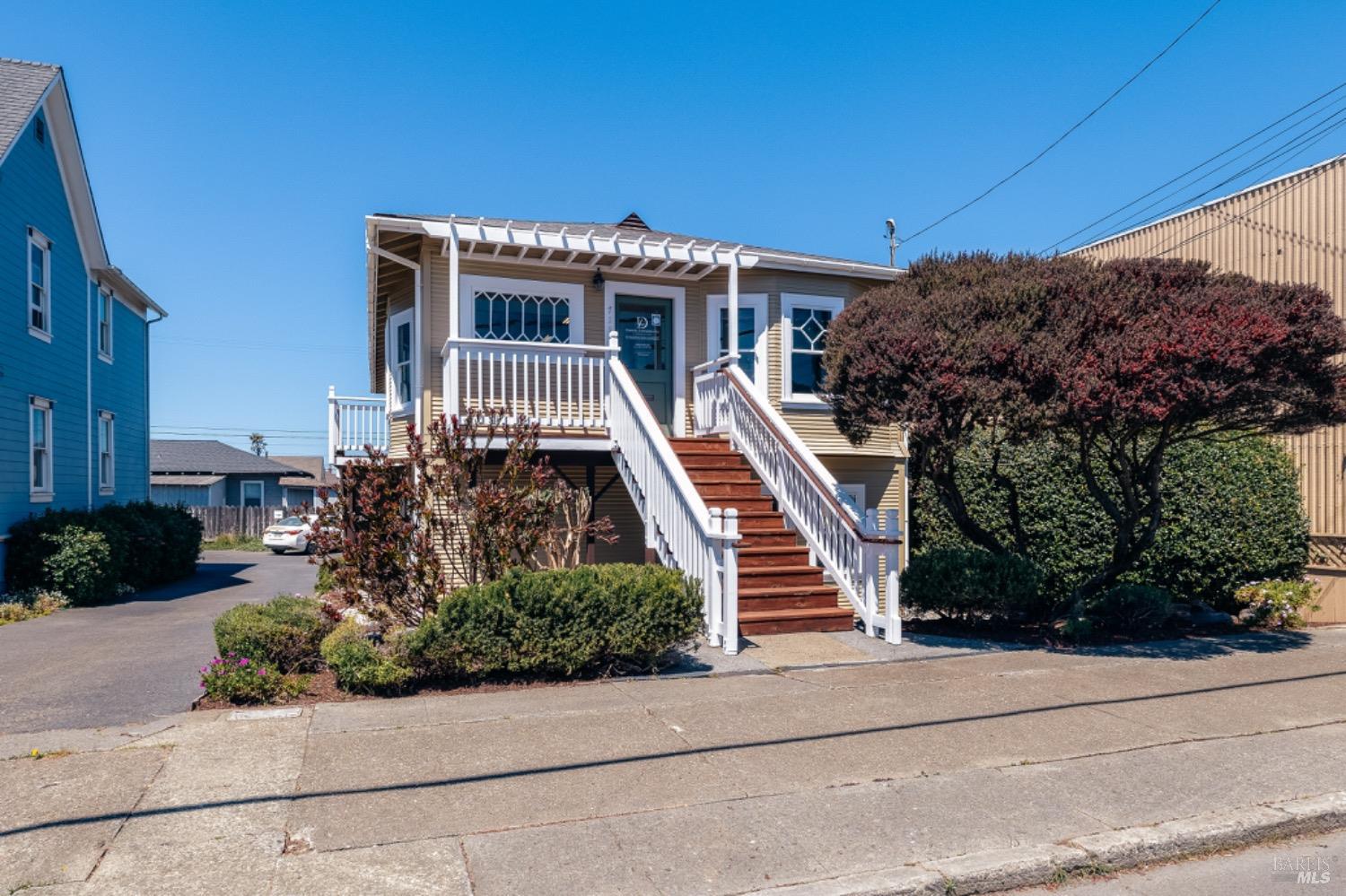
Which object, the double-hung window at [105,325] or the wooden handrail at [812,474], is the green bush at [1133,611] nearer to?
the wooden handrail at [812,474]

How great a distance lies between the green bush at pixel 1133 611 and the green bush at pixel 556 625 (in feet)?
16.3

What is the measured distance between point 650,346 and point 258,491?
36.2 meters

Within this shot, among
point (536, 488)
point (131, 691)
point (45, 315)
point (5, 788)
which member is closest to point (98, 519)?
point (45, 315)

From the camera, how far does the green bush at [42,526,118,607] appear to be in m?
14.4

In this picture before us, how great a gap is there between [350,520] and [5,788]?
3.72 m

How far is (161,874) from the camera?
4.16 m

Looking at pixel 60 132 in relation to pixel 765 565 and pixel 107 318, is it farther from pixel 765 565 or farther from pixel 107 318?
pixel 765 565

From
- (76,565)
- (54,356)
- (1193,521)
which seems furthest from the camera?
(54,356)

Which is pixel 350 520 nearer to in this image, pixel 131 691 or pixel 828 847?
pixel 131 691

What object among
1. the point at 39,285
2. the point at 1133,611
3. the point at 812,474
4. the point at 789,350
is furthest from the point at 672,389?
the point at 39,285

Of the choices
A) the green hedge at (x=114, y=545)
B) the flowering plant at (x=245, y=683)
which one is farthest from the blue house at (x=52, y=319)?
the flowering plant at (x=245, y=683)

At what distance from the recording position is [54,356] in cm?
1717

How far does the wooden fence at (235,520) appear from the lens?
36.2m

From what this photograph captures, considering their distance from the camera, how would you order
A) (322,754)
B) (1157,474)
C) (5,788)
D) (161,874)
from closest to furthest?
(161,874), (5,788), (322,754), (1157,474)
